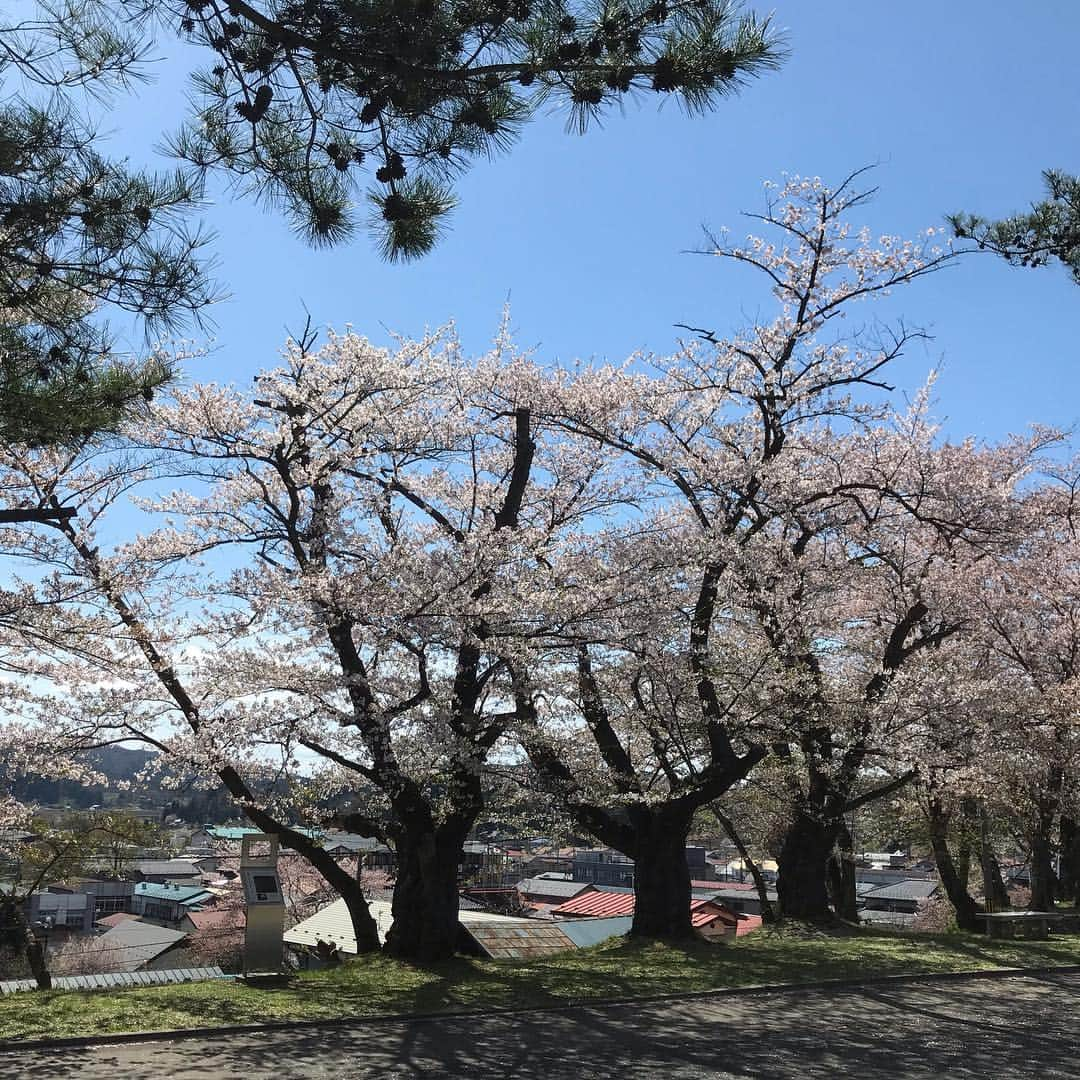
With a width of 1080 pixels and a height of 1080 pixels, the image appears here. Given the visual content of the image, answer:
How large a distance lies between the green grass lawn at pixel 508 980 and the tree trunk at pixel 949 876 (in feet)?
9.59

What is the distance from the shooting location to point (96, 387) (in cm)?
646

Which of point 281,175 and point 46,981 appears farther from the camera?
point 46,981

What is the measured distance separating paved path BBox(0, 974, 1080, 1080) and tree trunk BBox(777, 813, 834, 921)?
21.5 feet

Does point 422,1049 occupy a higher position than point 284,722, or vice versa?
point 284,722

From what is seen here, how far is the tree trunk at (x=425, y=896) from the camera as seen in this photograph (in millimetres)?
11180

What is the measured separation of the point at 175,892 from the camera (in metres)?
48.5

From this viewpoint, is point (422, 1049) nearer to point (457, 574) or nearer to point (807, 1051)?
point (807, 1051)

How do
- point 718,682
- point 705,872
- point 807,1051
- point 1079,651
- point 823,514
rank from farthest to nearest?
point 705,872
point 1079,651
point 823,514
point 718,682
point 807,1051

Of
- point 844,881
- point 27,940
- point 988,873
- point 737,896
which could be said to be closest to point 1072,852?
point 988,873

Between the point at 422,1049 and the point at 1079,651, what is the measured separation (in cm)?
1490

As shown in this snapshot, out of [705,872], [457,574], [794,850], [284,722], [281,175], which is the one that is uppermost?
[281,175]

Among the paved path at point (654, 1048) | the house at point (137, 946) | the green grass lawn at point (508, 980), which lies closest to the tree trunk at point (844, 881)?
the green grass lawn at point (508, 980)

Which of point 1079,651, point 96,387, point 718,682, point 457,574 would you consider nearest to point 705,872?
point 1079,651

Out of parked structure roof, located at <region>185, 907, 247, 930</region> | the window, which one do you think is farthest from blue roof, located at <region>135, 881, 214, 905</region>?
the window
